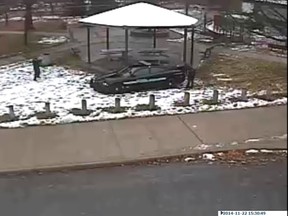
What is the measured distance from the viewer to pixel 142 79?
2.64 metres

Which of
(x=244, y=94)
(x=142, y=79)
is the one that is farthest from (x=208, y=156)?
(x=142, y=79)

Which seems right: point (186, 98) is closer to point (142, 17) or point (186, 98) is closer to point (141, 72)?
point (142, 17)

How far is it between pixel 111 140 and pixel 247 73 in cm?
119

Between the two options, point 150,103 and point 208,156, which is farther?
point 150,103

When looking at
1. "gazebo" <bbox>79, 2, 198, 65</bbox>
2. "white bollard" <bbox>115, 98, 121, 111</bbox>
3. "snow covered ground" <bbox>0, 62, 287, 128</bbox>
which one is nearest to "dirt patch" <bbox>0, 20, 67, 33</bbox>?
"gazebo" <bbox>79, 2, 198, 65</bbox>

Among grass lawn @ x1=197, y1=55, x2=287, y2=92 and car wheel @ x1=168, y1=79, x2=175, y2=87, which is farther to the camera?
car wheel @ x1=168, y1=79, x2=175, y2=87

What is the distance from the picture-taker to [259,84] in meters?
1.12

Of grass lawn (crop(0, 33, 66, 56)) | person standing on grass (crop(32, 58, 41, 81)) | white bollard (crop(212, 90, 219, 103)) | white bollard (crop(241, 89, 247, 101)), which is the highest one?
grass lawn (crop(0, 33, 66, 56))

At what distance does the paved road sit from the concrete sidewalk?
0.50 ft

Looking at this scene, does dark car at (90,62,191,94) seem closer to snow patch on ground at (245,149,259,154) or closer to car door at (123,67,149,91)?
car door at (123,67,149,91)

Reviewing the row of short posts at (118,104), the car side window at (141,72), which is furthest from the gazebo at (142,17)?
the car side window at (141,72)

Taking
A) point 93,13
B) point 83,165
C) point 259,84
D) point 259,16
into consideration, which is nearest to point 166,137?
point 83,165

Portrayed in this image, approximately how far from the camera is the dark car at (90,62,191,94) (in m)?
2.39

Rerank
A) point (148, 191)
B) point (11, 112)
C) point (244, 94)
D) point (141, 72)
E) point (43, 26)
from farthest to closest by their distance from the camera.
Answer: point (141, 72) < point (11, 112) < point (148, 191) < point (43, 26) < point (244, 94)
